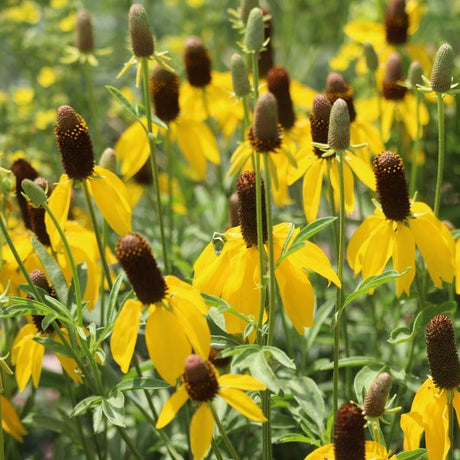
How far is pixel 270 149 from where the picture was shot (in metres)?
1.19

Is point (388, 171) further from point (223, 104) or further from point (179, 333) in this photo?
point (223, 104)

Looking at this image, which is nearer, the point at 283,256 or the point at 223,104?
the point at 283,256

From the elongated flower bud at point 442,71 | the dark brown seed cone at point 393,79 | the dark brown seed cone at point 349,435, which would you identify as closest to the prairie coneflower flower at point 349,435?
the dark brown seed cone at point 349,435

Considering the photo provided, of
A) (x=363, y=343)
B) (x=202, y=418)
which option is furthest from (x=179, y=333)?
(x=363, y=343)

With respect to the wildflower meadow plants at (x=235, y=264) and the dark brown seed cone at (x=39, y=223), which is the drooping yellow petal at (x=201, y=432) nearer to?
the wildflower meadow plants at (x=235, y=264)

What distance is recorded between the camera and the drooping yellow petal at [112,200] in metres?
1.46

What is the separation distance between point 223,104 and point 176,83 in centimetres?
24

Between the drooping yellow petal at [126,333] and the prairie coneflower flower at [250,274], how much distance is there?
0.15 m

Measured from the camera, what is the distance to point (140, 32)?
4.71 feet

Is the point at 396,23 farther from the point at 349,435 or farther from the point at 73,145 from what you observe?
the point at 349,435

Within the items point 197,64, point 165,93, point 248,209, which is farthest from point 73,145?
point 197,64

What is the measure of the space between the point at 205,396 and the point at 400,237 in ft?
1.72

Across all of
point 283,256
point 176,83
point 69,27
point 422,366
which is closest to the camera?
point 283,256

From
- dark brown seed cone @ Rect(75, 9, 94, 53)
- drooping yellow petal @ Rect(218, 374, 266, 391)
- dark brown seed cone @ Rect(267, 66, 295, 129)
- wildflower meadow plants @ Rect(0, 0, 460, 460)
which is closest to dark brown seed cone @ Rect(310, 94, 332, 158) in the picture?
wildflower meadow plants @ Rect(0, 0, 460, 460)
